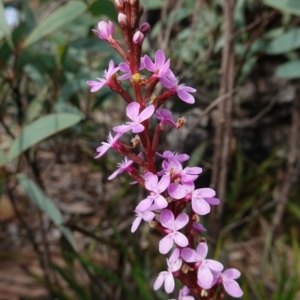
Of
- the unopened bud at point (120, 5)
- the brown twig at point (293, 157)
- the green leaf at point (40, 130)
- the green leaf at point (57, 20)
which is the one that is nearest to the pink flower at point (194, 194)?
the unopened bud at point (120, 5)

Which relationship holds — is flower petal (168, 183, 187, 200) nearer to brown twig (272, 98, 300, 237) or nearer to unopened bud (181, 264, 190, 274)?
unopened bud (181, 264, 190, 274)

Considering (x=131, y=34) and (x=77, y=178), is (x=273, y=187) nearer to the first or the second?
(x=77, y=178)

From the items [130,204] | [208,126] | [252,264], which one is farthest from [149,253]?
[252,264]

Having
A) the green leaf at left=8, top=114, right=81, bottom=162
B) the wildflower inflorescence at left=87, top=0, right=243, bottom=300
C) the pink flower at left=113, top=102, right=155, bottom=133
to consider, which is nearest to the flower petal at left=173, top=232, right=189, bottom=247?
the wildflower inflorescence at left=87, top=0, right=243, bottom=300

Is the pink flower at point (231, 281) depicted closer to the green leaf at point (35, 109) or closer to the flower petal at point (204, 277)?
the flower petal at point (204, 277)

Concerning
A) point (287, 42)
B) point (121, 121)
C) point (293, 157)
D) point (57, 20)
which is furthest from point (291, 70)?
point (121, 121)

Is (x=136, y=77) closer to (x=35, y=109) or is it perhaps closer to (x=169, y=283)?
(x=169, y=283)
